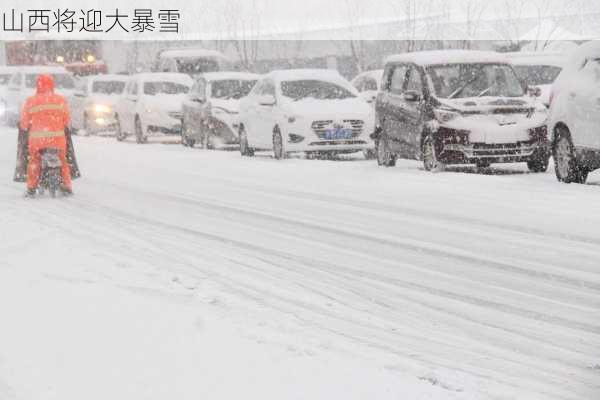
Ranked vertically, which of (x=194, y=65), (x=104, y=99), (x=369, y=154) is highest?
(x=194, y=65)

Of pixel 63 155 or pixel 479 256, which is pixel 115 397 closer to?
pixel 479 256

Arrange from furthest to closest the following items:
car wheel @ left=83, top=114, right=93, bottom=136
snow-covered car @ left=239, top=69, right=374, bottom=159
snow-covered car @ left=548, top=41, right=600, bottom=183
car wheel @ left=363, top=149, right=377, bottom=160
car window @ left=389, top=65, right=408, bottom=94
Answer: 1. car wheel @ left=83, top=114, right=93, bottom=136
2. car wheel @ left=363, top=149, right=377, bottom=160
3. snow-covered car @ left=239, top=69, right=374, bottom=159
4. car window @ left=389, top=65, right=408, bottom=94
5. snow-covered car @ left=548, top=41, right=600, bottom=183

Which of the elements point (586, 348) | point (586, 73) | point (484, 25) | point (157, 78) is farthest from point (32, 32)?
point (586, 348)

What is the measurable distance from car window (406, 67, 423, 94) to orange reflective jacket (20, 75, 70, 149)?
558cm

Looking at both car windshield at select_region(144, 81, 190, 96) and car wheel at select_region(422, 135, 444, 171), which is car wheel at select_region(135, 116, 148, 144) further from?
car wheel at select_region(422, 135, 444, 171)

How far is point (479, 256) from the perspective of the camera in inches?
372

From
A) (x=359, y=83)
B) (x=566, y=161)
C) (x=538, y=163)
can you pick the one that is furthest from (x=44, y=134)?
(x=359, y=83)

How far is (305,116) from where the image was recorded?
2077 centimetres

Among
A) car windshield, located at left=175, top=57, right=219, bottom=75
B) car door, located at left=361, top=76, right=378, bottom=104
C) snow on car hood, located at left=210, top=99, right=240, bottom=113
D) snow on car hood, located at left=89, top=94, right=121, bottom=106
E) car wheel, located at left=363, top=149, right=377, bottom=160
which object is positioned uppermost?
car windshield, located at left=175, top=57, right=219, bottom=75

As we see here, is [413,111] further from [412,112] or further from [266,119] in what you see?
[266,119]

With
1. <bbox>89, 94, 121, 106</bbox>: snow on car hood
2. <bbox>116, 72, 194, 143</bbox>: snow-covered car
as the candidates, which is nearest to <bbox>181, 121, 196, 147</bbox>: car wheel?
<bbox>116, 72, 194, 143</bbox>: snow-covered car

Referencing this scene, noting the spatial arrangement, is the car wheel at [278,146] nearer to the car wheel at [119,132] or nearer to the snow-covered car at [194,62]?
the car wheel at [119,132]

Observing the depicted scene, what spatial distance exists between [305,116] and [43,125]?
704 cm

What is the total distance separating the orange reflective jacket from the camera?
14.6 meters
